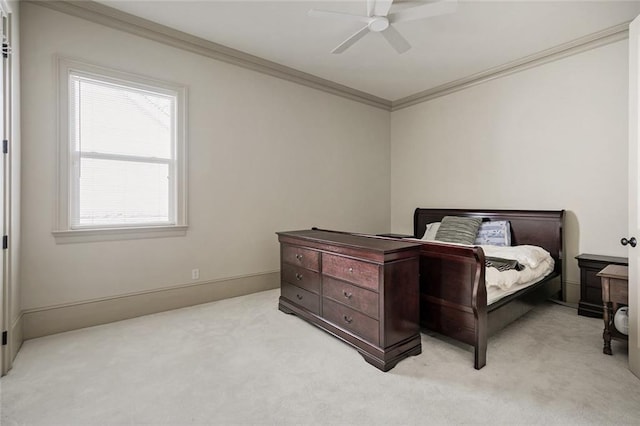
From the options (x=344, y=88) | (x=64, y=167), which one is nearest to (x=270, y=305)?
(x=64, y=167)

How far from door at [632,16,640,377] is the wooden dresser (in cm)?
135

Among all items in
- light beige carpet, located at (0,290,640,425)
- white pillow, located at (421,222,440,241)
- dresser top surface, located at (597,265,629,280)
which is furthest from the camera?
white pillow, located at (421,222,440,241)

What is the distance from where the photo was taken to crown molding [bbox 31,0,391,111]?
280cm

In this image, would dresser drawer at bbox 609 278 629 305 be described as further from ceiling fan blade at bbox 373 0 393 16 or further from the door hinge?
the door hinge

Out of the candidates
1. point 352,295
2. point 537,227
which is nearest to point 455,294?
point 352,295

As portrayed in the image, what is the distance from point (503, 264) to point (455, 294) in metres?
0.73

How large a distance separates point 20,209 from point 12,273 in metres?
0.61

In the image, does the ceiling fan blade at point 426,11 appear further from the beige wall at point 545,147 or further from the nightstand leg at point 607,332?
the nightstand leg at point 607,332

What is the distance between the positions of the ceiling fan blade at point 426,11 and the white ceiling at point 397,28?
292 millimetres

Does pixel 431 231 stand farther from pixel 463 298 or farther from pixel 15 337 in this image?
pixel 15 337

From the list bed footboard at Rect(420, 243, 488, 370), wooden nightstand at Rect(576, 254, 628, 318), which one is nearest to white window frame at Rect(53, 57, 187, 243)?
bed footboard at Rect(420, 243, 488, 370)

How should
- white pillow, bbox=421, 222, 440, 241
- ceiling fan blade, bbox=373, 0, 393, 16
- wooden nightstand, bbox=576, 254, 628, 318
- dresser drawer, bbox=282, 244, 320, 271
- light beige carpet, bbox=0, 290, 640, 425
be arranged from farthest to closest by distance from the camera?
white pillow, bbox=421, 222, 440, 241
wooden nightstand, bbox=576, 254, 628, 318
dresser drawer, bbox=282, 244, 320, 271
ceiling fan blade, bbox=373, 0, 393, 16
light beige carpet, bbox=0, 290, 640, 425

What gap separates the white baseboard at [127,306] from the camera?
2.67 metres

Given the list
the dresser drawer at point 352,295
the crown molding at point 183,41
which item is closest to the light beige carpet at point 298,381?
the dresser drawer at point 352,295
